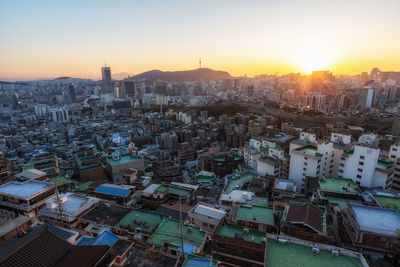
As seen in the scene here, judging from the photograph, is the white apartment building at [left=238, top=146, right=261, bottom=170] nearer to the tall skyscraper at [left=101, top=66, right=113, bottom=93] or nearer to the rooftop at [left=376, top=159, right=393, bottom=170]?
the rooftop at [left=376, top=159, right=393, bottom=170]

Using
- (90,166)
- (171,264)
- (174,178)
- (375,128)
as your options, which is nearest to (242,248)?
(171,264)

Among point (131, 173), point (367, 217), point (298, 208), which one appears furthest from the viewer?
point (131, 173)

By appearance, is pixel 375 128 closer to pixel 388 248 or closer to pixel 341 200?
pixel 341 200

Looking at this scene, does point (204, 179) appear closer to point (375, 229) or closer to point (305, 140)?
point (305, 140)

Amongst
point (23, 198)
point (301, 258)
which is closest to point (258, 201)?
point (301, 258)

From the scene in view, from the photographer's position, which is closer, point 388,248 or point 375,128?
point 388,248

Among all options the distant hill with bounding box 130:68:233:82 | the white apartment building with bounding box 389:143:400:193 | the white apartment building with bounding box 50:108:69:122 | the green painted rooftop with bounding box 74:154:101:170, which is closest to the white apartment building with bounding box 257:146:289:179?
the white apartment building with bounding box 389:143:400:193
